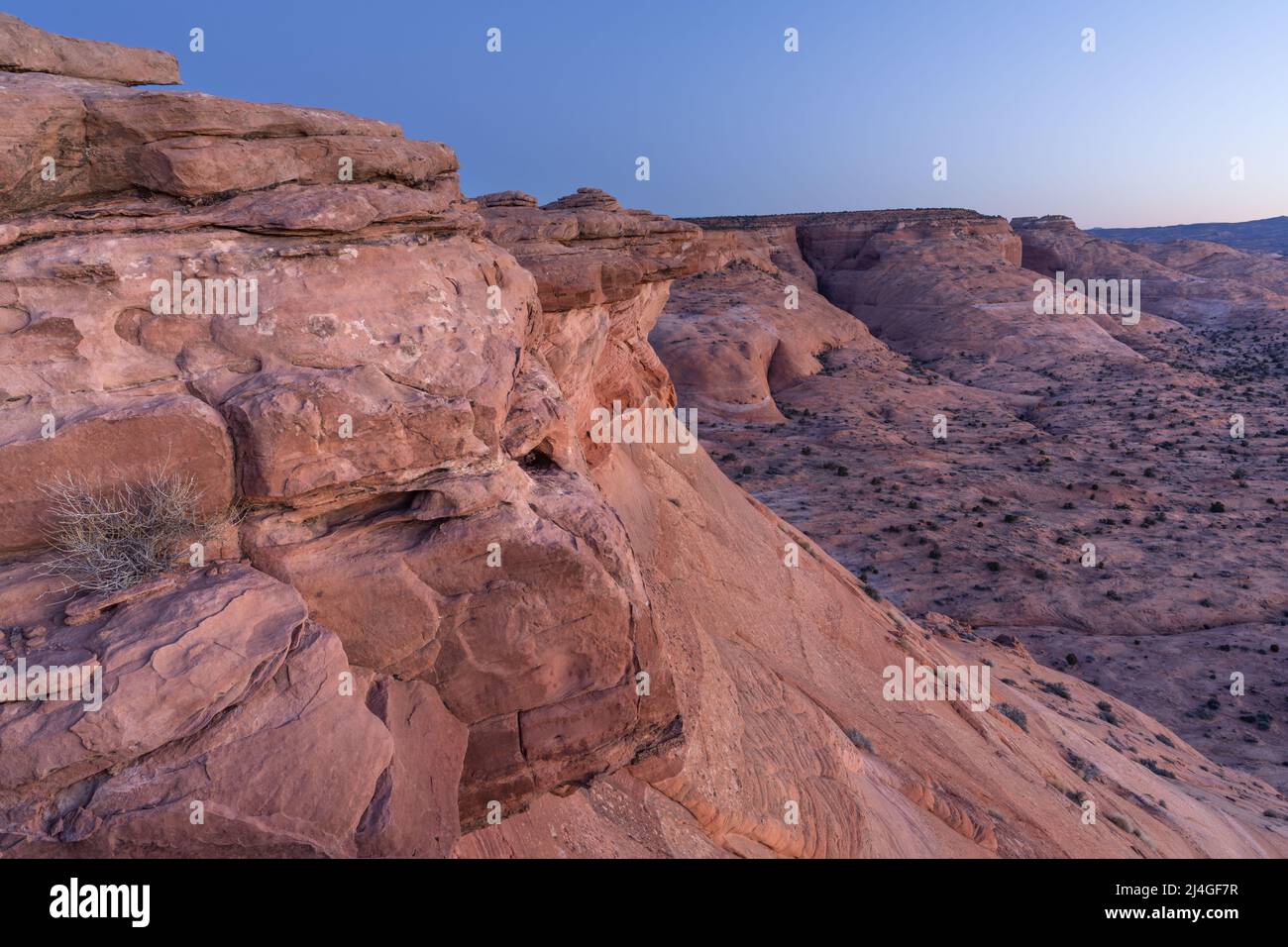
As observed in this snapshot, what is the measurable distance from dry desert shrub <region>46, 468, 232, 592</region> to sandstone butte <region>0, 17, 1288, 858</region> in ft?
0.38

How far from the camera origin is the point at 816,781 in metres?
7.93

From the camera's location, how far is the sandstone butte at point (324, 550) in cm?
404

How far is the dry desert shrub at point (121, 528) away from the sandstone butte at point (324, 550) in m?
0.12

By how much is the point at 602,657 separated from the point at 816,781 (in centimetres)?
344

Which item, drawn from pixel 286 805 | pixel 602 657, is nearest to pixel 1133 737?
pixel 602 657

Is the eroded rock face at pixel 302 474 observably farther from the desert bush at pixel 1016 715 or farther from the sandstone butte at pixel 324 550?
the desert bush at pixel 1016 715

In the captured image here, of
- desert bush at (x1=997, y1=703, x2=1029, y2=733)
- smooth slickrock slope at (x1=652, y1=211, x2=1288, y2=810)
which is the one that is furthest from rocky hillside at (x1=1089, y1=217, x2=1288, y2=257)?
desert bush at (x1=997, y1=703, x2=1029, y2=733)

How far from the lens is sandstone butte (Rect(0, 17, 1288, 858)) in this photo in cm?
404

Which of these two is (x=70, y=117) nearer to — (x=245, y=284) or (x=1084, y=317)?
(x=245, y=284)

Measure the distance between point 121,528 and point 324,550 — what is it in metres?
1.09

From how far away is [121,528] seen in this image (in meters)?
4.41

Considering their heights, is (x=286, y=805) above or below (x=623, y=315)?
below

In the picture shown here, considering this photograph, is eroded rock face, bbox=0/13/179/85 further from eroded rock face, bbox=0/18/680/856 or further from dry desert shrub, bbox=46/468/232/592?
dry desert shrub, bbox=46/468/232/592

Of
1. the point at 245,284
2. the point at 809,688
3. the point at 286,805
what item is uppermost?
the point at 245,284
